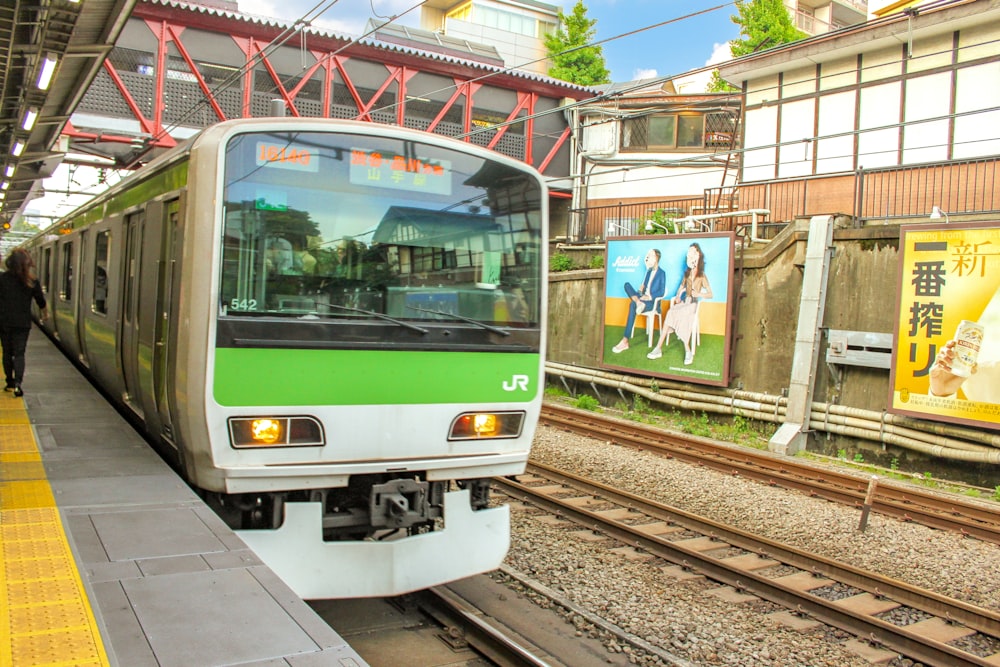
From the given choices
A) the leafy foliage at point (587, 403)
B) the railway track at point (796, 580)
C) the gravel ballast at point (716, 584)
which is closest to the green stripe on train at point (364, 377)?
the gravel ballast at point (716, 584)

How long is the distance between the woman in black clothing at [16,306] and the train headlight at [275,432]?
15.7 feet

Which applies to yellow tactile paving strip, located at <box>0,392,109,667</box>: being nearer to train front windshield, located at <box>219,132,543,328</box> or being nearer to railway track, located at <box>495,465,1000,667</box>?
train front windshield, located at <box>219,132,543,328</box>

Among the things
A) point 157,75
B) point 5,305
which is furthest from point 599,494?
point 157,75

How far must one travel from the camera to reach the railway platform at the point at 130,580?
122 inches

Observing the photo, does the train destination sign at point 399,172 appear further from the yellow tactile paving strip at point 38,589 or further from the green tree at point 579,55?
the green tree at point 579,55

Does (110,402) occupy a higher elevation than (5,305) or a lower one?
lower

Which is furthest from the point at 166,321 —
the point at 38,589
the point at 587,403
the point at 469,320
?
the point at 587,403

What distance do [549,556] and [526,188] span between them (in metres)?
3.02

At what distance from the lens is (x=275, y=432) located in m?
4.64

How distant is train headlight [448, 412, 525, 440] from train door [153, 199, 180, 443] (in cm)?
173

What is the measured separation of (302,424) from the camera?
4695 millimetres

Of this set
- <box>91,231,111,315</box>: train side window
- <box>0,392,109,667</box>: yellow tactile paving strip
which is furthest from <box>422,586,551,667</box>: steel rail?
<box>91,231,111,315</box>: train side window

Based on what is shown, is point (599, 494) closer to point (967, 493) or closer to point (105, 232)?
point (967, 493)

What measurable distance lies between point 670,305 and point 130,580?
1241cm
